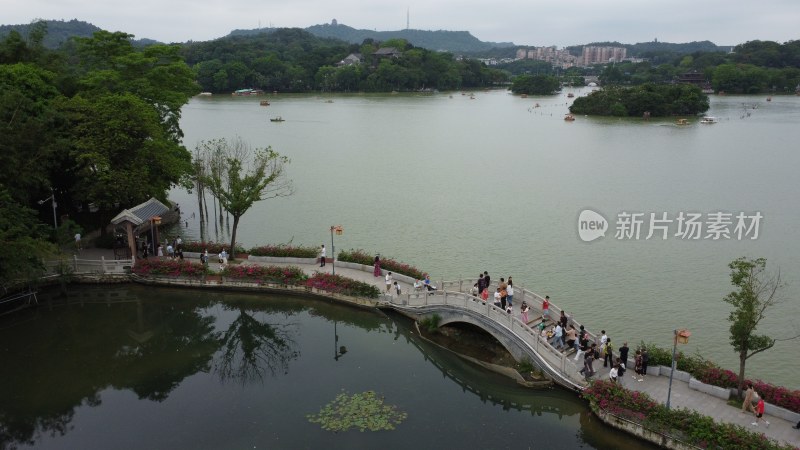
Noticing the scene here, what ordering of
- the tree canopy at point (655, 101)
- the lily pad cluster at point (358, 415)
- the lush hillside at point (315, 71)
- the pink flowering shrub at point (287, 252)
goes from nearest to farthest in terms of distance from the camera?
the lily pad cluster at point (358, 415) → the pink flowering shrub at point (287, 252) → the tree canopy at point (655, 101) → the lush hillside at point (315, 71)

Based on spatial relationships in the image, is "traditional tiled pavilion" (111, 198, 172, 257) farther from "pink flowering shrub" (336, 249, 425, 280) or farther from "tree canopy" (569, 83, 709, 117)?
"tree canopy" (569, 83, 709, 117)

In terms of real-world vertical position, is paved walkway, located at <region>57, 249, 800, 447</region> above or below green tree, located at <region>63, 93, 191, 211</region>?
below

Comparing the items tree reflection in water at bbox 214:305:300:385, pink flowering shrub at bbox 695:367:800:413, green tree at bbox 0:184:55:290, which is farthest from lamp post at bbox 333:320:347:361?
green tree at bbox 0:184:55:290

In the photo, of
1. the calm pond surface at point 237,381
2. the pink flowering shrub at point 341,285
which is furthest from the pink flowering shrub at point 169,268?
the pink flowering shrub at point 341,285

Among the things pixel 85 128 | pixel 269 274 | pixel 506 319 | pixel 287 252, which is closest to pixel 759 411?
pixel 506 319

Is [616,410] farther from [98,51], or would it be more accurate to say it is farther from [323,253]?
[98,51]

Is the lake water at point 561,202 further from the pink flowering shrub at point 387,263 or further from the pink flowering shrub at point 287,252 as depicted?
the pink flowering shrub at point 287,252
